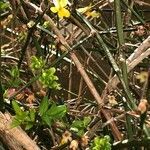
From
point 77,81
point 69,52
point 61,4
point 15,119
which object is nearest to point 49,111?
point 15,119

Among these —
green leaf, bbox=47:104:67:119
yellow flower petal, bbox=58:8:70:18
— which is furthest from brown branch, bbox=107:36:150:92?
yellow flower petal, bbox=58:8:70:18

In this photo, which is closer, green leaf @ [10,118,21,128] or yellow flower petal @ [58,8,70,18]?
green leaf @ [10,118,21,128]

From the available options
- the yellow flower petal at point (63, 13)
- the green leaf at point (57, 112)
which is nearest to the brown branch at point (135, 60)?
the green leaf at point (57, 112)

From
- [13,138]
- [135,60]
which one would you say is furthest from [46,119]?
[135,60]

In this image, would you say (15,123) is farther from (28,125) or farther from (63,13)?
(63,13)

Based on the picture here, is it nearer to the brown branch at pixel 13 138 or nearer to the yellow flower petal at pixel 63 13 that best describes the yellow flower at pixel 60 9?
the yellow flower petal at pixel 63 13

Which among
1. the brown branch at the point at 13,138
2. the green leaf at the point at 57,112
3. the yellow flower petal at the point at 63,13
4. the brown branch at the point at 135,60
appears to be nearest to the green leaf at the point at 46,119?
the green leaf at the point at 57,112

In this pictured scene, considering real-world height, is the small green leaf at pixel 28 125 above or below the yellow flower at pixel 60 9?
below

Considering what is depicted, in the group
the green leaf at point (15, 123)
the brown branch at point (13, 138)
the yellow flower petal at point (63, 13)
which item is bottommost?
the brown branch at point (13, 138)

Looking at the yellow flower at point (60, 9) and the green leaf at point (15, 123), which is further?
the yellow flower at point (60, 9)

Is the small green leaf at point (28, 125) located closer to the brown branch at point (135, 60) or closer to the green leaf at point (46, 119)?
the green leaf at point (46, 119)

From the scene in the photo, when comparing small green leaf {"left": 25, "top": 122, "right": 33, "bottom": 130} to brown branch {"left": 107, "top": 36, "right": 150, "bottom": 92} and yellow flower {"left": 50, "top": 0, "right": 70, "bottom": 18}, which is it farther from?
yellow flower {"left": 50, "top": 0, "right": 70, "bottom": 18}
